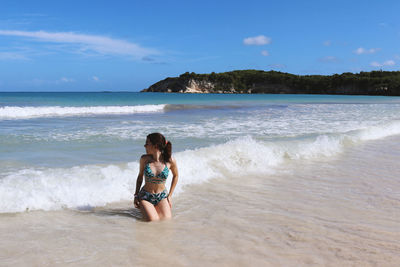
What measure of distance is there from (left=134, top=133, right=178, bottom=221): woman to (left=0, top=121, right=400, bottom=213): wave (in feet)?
3.30

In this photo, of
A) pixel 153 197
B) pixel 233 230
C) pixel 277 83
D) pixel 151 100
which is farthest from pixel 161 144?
pixel 277 83

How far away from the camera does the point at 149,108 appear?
3331 cm

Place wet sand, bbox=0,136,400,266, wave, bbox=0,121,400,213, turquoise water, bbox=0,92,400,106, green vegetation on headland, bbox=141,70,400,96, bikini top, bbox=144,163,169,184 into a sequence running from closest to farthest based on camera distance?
wet sand, bbox=0,136,400,266 → bikini top, bbox=144,163,169,184 → wave, bbox=0,121,400,213 → turquoise water, bbox=0,92,400,106 → green vegetation on headland, bbox=141,70,400,96

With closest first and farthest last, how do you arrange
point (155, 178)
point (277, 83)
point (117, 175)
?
1. point (155, 178)
2. point (117, 175)
3. point (277, 83)

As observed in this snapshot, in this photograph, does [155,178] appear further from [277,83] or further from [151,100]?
[277,83]

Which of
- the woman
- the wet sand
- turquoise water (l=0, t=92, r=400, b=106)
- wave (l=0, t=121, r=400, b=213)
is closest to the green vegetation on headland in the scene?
turquoise water (l=0, t=92, r=400, b=106)

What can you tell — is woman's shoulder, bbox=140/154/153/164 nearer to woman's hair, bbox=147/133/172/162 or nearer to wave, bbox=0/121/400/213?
woman's hair, bbox=147/133/172/162

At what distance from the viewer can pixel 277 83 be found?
132 metres

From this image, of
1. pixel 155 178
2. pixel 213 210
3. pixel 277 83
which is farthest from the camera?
pixel 277 83

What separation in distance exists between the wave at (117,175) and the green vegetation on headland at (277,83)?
348ft

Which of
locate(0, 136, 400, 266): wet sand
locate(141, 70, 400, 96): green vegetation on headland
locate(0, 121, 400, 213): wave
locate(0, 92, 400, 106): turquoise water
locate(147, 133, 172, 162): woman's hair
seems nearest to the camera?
locate(0, 136, 400, 266): wet sand

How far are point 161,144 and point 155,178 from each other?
48 centimetres

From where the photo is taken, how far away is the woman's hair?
14.9 ft

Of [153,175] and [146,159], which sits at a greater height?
[146,159]
